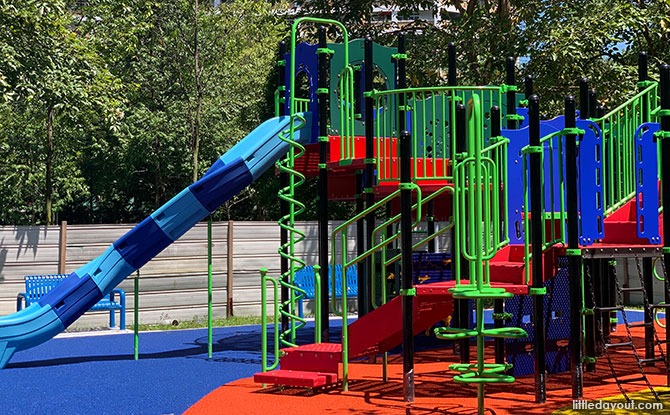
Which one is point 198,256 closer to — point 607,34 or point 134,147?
point 607,34

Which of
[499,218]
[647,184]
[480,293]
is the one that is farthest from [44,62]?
[480,293]

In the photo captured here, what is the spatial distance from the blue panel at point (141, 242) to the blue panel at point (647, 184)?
607 cm

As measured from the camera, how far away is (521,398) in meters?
9.60

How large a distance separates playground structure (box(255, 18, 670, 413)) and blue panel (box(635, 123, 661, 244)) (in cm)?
1

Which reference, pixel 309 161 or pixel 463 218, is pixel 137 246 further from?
pixel 463 218

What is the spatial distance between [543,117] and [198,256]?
733 cm

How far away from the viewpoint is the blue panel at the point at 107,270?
12602 millimetres

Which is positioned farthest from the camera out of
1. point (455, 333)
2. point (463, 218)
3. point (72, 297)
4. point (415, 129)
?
point (72, 297)

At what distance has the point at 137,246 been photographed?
41.8 ft

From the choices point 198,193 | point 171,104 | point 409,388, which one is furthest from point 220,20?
point 409,388


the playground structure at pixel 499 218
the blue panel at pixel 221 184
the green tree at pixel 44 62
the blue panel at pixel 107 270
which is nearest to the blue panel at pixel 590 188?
the playground structure at pixel 499 218

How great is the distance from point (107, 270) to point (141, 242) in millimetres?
563

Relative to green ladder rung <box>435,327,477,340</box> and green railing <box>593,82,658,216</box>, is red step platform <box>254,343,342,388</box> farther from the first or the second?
green railing <box>593,82,658,216</box>

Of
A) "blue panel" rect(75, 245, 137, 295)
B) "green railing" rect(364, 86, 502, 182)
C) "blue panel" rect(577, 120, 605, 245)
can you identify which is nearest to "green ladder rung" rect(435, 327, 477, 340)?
"blue panel" rect(577, 120, 605, 245)
